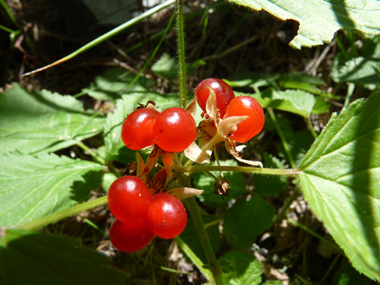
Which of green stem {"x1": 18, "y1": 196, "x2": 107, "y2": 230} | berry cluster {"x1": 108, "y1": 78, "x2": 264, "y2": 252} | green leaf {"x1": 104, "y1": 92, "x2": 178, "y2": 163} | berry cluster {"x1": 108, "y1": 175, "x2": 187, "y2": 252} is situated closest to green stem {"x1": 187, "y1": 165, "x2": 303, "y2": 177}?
berry cluster {"x1": 108, "y1": 78, "x2": 264, "y2": 252}

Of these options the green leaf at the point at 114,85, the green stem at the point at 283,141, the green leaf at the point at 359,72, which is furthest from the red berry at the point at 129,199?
the green leaf at the point at 359,72

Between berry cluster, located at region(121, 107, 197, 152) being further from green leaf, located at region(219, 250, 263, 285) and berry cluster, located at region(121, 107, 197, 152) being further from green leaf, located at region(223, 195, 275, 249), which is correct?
green leaf, located at region(223, 195, 275, 249)

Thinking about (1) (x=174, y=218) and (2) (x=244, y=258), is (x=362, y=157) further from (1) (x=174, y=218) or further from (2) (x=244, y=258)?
(2) (x=244, y=258)

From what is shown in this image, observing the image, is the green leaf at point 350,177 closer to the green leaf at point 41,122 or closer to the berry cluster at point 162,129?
the berry cluster at point 162,129

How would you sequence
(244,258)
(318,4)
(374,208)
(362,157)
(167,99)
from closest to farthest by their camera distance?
1. (374,208)
2. (362,157)
3. (318,4)
4. (244,258)
5. (167,99)

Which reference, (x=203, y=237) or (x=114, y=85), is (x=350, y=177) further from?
(x=114, y=85)

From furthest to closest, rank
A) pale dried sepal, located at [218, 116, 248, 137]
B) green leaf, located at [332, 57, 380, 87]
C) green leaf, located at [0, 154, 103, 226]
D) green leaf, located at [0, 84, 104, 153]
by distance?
1. green leaf, located at [332, 57, 380, 87]
2. green leaf, located at [0, 84, 104, 153]
3. green leaf, located at [0, 154, 103, 226]
4. pale dried sepal, located at [218, 116, 248, 137]

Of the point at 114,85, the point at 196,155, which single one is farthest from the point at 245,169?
the point at 114,85

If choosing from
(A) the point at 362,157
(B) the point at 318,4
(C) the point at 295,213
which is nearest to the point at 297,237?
(C) the point at 295,213
